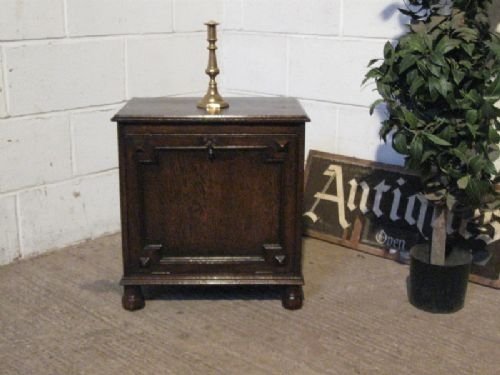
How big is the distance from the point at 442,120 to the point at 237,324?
0.81m

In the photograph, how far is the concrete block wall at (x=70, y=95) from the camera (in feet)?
7.68

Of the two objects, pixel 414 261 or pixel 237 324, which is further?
pixel 414 261

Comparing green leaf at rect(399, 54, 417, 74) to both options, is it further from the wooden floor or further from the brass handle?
the wooden floor

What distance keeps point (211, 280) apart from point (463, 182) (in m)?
0.77

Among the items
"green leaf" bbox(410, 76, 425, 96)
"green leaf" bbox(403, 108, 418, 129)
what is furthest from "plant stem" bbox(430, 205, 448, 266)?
"green leaf" bbox(410, 76, 425, 96)

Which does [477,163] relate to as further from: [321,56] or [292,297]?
[321,56]

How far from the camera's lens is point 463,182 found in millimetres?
1884

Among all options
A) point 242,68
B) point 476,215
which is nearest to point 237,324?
point 476,215

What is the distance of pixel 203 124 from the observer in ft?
6.40

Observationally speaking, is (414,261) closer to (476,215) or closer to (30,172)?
(476,215)

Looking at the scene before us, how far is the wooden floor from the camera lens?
5.81 feet

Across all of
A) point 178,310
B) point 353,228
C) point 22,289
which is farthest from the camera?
point 353,228

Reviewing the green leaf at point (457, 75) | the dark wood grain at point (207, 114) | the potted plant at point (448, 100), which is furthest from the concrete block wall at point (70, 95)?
the green leaf at point (457, 75)

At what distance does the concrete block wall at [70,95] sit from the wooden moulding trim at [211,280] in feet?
2.02
